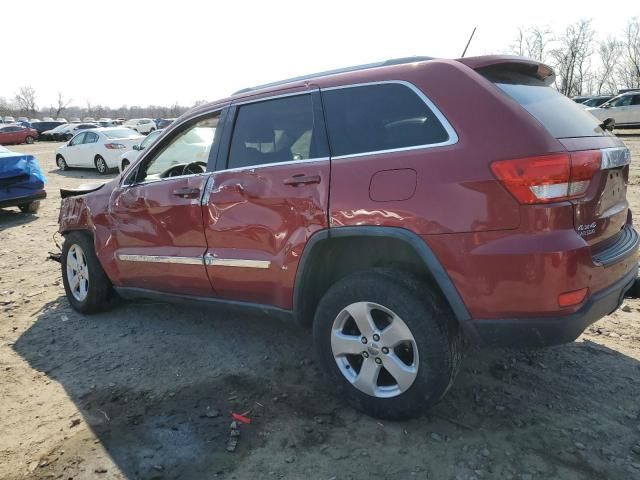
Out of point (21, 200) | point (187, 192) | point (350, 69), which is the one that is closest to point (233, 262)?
point (187, 192)

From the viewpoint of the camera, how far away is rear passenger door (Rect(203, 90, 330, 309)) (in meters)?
3.01

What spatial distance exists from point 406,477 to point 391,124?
1789mm

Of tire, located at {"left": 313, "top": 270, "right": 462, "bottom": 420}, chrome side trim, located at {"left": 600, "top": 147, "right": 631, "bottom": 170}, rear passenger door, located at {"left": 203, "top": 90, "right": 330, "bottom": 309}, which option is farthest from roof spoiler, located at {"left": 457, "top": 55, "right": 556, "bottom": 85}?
tire, located at {"left": 313, "top": 270, "right": 462, "bottom": 420}

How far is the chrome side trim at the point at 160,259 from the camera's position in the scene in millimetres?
3691

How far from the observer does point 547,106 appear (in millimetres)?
2699

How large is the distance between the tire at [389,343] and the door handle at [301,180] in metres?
0.59

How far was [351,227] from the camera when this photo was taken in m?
2.78

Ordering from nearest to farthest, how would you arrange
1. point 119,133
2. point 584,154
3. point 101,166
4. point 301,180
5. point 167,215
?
point 584,154, point 301,180, point 167,215, point 101,166, point 119,133

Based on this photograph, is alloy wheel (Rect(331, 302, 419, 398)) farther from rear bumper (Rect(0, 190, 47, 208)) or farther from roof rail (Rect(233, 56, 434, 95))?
rear bumper (Rect(0, 190, 47, 208))

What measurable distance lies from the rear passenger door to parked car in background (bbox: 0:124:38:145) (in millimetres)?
40834

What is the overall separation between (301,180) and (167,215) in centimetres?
132

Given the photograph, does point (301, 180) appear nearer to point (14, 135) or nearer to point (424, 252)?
point (424, 252)

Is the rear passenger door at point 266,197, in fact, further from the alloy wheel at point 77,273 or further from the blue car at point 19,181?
the blue car at point 19,181

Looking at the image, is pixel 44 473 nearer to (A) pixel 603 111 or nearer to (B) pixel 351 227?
(B) pixel 351 227
